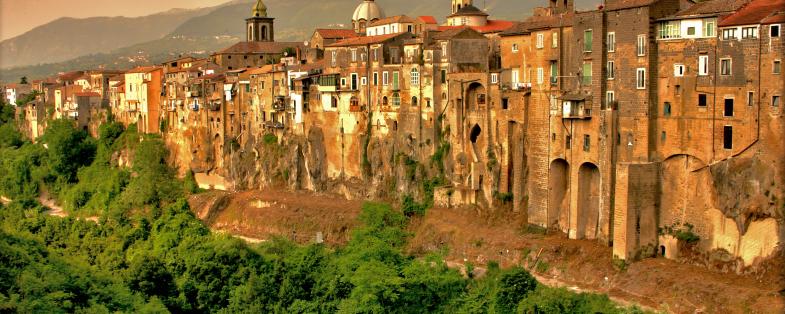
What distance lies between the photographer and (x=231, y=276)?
4041cm

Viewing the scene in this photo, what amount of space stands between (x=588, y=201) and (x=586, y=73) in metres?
5.42

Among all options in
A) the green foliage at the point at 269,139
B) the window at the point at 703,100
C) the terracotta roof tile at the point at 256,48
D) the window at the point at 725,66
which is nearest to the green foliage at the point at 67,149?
the terracotta roof tile at the point at 256,48

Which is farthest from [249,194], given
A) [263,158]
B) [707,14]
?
[707,14]

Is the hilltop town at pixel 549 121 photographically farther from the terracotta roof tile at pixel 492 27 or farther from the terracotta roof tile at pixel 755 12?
the terracotta roof tile at pixel 492 27

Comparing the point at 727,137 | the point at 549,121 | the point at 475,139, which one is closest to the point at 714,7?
the point at 727,137

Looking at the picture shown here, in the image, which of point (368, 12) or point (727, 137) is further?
point (368, 12)

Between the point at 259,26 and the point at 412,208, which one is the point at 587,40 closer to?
the point at 412,208

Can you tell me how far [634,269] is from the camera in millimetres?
39562

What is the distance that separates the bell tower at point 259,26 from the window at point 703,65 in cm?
Answer: 6115

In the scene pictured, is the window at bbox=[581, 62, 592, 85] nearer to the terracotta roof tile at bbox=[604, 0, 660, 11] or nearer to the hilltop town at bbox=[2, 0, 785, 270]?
the hilltop town at bbox=[2, 0, 785, 270]

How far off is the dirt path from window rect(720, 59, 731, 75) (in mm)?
7328

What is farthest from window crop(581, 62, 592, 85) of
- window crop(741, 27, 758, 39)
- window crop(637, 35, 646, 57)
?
window crop(741, 27, 758, 39)

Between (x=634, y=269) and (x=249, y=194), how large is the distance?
1205 inches

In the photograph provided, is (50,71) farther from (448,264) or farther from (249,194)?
(448,264)
